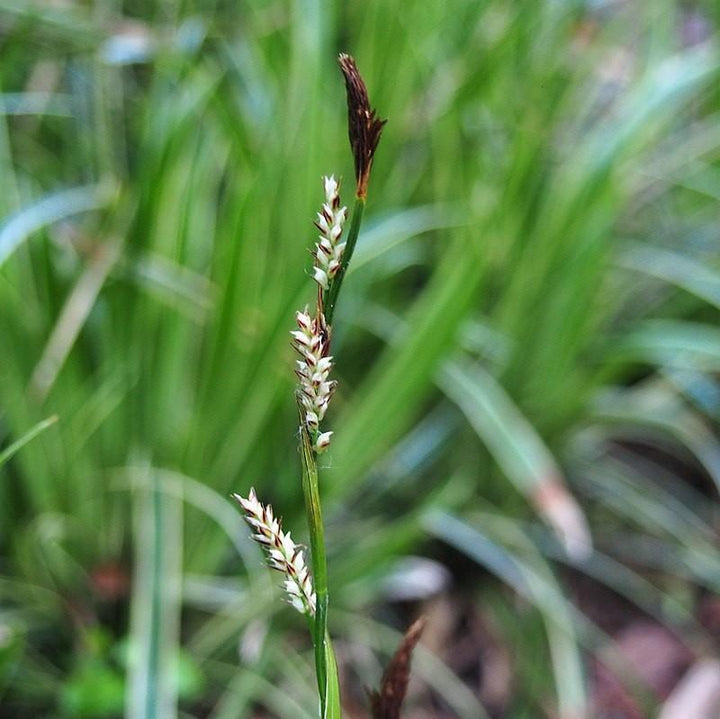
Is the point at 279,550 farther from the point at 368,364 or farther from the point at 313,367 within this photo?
the point at 368,364

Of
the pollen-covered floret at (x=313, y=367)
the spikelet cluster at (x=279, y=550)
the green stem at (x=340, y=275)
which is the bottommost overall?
the spikelet cluster at (x=279, y=550)

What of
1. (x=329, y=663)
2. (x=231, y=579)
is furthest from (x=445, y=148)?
(x=329, y=663)

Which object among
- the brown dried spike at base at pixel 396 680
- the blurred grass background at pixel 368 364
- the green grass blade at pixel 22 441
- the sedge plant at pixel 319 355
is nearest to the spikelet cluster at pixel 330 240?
the sedge plant at pixel 319 355

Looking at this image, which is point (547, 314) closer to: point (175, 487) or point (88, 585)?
point (175, 487)

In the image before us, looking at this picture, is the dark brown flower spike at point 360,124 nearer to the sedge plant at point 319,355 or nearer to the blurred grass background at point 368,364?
the sedge plant at point 319,355

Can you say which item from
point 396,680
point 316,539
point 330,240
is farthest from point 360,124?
point 396,680

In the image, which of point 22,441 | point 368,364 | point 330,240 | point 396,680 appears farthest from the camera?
point 368,364

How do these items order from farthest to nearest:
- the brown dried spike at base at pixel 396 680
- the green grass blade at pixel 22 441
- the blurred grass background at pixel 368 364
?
the blurred grass background at pixel 368 364
the green grass blade at pixel 22 441
the brown dried spike at base at pixel 396 680

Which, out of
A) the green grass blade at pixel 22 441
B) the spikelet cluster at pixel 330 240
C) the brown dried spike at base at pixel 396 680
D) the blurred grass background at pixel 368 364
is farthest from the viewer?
the blurred grass background at pixel 368 364
